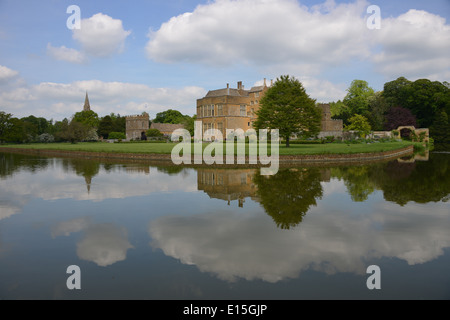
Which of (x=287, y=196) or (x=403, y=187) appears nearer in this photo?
(x=287, y=196)

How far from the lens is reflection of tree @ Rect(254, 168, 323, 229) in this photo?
9.05m

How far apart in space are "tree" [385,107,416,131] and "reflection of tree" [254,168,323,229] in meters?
67.9

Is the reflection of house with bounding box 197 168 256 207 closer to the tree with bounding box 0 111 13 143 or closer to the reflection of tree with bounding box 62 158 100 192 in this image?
the reflection of tree with bounding box 62 158 100 192

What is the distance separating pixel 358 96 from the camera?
9525cm

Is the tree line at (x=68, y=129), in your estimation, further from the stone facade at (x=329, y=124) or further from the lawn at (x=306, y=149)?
the stone facade at (x=329, y=124)

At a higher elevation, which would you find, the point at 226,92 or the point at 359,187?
the point at 226,92

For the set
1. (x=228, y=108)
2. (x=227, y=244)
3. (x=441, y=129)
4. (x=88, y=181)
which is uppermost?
(x=228, y=108)

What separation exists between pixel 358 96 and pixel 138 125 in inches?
2725

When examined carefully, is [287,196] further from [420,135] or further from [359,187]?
[420,135]

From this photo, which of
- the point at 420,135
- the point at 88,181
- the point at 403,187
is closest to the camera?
the point at 403,187

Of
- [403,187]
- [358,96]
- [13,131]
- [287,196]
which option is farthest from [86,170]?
[358,96]

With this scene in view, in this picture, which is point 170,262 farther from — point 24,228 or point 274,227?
point 24,228

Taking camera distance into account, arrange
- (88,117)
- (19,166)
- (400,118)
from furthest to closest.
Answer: (88,117) < (400,118) < (19,166)

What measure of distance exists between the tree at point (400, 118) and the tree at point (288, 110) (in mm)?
44921
